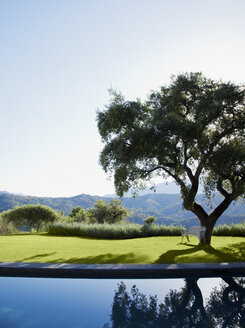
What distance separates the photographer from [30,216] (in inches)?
1152

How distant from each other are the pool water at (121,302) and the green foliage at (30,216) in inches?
867

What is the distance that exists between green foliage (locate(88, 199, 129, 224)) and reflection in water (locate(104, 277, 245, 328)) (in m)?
32.2

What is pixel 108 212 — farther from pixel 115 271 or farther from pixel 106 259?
pixel 115 271

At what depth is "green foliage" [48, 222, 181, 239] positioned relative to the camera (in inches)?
790

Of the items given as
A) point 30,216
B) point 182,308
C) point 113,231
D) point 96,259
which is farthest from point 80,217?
point 182,308

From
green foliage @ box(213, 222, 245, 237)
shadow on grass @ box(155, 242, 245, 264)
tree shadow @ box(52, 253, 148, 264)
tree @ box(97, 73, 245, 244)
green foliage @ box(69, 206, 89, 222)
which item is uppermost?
tree @ box(97, 73, 245, 244)

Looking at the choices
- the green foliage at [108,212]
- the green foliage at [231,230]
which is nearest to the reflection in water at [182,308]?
the green foliage at [231,230]

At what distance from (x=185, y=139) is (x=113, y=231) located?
9.99m

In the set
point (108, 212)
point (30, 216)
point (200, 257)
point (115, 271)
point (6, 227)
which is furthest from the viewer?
point (108, 212)

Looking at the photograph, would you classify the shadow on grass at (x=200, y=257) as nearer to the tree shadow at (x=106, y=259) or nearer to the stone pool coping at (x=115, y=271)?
the tree shadow at (x=106, y=259)

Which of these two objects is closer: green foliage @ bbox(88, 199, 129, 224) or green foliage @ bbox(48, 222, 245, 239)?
green foliage @ bbox(48, 222, 245, 239)

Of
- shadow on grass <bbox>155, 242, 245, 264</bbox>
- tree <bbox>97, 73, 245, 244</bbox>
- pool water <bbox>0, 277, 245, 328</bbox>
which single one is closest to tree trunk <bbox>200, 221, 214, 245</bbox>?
tree <bbox>97, 73, 245, 244</bbox>

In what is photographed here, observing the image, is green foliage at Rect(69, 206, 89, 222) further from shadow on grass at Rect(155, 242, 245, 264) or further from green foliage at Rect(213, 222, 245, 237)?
shadow on grass at Rect(155, 242, 245, 264)

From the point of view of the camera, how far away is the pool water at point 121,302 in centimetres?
526
